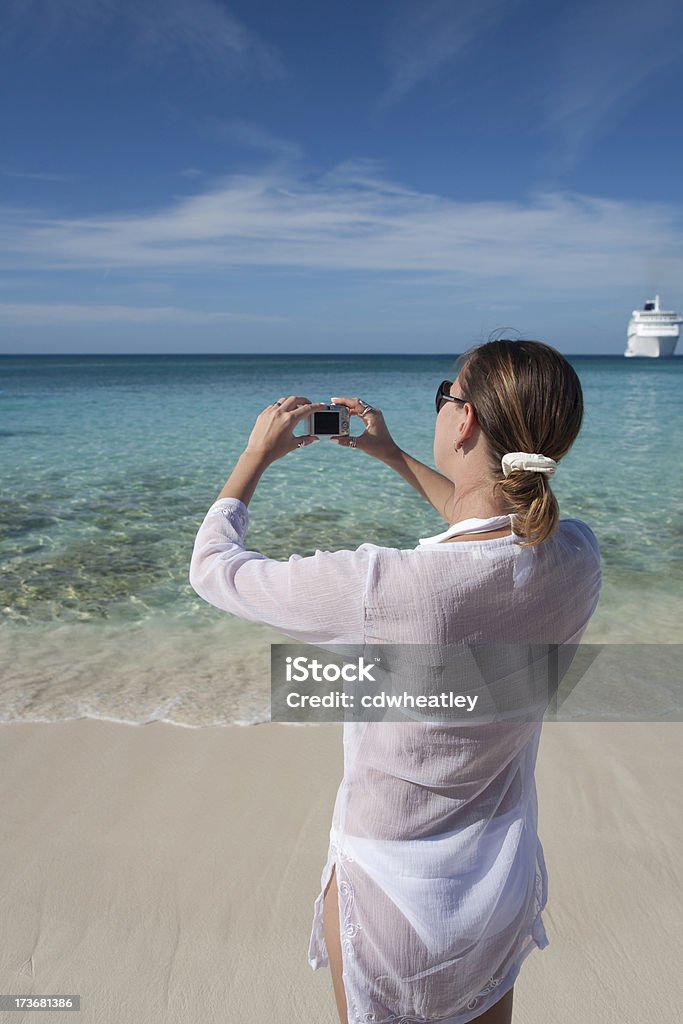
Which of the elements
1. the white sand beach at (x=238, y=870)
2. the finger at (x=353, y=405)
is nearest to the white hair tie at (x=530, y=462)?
the finger at (x=353, y=405)

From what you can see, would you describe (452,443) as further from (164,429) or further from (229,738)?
(164,429)

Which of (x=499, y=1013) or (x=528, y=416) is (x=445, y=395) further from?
(x=499, y=1013)

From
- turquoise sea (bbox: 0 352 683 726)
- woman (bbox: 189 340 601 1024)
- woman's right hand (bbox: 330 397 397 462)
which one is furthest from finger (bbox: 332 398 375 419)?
turquoise sea (bbox: 0 352 683 726)

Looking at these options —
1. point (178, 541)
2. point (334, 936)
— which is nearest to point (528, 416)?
point (334, 936)

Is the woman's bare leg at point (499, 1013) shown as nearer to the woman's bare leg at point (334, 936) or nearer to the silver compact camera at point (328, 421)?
the woman's bare leg at point (334, 936)

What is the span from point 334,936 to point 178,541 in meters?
7.09

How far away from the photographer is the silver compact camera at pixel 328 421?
1.93 meters

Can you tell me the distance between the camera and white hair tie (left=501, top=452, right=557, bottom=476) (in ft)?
4.36

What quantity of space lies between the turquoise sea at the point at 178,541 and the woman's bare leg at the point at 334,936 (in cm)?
296

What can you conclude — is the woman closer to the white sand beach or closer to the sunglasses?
the sunglasses

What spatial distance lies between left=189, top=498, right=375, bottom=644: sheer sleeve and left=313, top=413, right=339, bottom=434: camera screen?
0.57 m

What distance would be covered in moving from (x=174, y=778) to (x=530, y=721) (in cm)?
281

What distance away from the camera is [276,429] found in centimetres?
166

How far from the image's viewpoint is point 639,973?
106 inches
